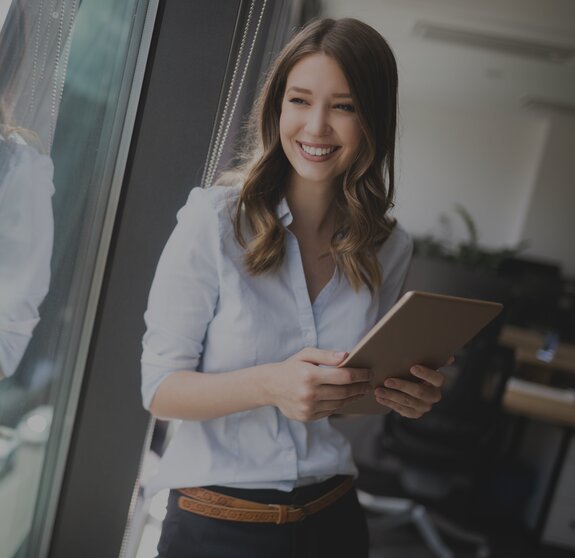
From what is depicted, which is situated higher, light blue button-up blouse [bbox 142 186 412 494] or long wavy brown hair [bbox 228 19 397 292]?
long wavy brown hair [bbox 228 19 397 292]

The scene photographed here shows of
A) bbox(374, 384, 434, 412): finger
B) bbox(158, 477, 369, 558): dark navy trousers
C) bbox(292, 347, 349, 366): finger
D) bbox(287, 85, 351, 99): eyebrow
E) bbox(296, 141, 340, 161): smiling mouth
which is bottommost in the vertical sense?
bbox(158, 477, 369, 558): dark navy trousers

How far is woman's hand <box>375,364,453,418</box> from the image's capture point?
38.9 inches

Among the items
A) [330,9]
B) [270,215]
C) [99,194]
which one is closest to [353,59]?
[270,215]

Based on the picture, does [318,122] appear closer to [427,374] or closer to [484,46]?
Answer: [427,374]

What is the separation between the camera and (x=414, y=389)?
1004 millimetres

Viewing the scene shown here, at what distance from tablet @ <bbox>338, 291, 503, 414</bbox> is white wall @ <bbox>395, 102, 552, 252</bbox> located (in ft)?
23.7

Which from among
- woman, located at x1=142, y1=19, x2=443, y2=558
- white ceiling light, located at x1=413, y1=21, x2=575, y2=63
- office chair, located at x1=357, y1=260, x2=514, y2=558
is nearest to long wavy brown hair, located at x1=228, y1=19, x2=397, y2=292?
woman, located at x1=142, y1=19, x2=443, y2=558

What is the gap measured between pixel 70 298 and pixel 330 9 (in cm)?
434

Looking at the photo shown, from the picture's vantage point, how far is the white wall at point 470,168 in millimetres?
8109

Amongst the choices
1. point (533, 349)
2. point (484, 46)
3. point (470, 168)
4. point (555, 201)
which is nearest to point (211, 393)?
point (533, 349)

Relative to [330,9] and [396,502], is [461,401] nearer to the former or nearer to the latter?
[396,502]

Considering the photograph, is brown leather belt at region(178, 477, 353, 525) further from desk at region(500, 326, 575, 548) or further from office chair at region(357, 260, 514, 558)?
desk at region(500, 326, 575, 548)

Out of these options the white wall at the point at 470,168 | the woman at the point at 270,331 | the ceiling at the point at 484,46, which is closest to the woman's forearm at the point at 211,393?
the woman at the point at 270,331

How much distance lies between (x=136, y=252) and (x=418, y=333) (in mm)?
606
